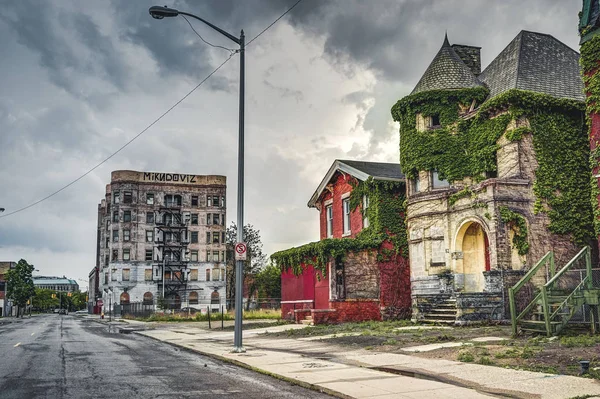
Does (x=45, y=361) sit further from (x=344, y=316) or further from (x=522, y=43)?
(x=522, y=43)

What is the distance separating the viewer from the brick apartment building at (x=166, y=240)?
83.6m

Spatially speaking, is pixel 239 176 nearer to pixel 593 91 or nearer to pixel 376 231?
pixel 593 91

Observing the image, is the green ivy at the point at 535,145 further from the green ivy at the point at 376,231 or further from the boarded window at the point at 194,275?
the boarded window at the point at 194,275

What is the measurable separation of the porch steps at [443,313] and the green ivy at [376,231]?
496cm

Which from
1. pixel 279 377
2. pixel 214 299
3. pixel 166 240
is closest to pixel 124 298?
pixel 166 240

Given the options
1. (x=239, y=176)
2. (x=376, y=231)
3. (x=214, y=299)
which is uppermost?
(x=239, y=176)

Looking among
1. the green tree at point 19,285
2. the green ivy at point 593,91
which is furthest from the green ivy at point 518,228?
the green tree at point 19,285

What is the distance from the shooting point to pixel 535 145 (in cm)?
2400

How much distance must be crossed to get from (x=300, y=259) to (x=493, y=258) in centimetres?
1220

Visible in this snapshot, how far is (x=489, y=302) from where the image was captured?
71.7ft

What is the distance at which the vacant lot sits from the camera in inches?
447

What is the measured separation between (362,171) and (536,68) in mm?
9799

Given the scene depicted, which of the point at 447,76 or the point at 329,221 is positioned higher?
the point at 447,76

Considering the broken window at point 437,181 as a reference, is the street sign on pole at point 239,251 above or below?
below
